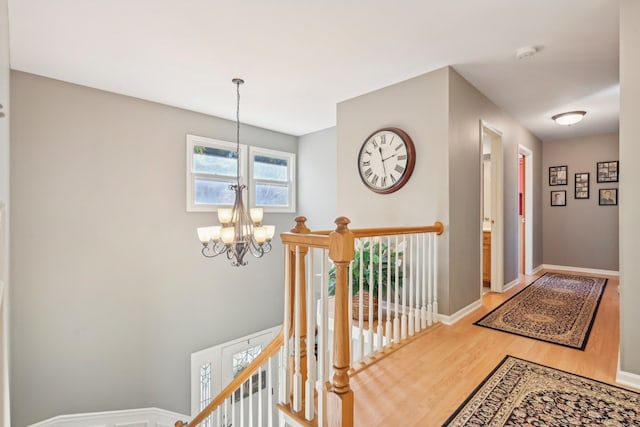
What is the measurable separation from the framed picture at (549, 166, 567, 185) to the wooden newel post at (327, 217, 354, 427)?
227 inches

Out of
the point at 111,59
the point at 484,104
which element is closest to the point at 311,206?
the point at 484,104

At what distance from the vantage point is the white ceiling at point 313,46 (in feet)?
6.92

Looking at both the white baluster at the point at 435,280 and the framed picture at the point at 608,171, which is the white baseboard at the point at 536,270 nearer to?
the framed picture at the point at 608,171

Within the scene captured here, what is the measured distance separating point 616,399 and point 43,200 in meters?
4.73

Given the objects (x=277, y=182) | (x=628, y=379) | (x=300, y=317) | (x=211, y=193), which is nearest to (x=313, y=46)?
(x=300, y=317)

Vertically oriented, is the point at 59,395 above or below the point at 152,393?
above

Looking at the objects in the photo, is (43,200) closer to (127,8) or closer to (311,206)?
(127,8)

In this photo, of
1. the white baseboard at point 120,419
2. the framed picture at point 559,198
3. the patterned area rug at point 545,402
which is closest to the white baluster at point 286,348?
the patterned area rug at point 545,402

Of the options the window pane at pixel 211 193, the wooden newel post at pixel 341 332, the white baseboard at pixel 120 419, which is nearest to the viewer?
the wooden newel post at pixel 341 332

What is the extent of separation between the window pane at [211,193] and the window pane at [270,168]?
1.89ft

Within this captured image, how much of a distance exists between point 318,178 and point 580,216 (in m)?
4.49

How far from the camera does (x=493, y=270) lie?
13.2 feet

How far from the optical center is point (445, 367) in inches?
82.0

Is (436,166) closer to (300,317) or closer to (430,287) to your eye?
(430,287)
